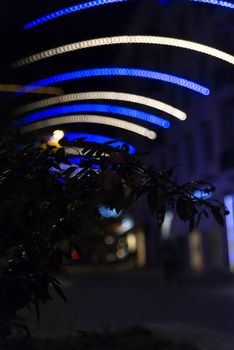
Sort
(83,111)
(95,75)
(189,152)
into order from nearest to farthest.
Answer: (83,111) → (95,75) → (189,152)

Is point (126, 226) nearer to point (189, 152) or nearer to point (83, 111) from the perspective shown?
point (189, 152)

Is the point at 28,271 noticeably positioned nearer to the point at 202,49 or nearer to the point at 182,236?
the point at 202,49

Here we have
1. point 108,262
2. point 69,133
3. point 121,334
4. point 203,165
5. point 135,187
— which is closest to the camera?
point 135,187

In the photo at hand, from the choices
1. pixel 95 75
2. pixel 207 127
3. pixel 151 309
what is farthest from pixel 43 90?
pixel 207 127

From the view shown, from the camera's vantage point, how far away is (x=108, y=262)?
2260 inches

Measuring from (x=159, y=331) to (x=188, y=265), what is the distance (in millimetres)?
29474

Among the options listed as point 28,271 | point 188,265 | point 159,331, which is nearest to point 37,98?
point 159,331

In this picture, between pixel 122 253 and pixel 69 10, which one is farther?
pixel 122 253

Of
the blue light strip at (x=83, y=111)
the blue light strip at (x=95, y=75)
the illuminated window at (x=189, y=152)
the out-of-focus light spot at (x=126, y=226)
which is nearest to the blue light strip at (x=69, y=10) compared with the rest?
the blue light strip at (x=83, y=111)

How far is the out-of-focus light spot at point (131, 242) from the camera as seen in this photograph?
57.3 metres

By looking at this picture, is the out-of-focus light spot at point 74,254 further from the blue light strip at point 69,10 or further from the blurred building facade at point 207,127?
the blurred building facade at point 207,127

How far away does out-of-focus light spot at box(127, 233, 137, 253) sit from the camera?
5730cm

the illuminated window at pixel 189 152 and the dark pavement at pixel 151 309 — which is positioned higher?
the illuminated window at pixel 189 152

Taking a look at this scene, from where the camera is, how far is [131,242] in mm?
58844
